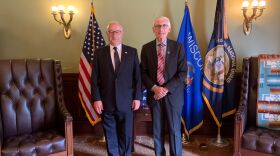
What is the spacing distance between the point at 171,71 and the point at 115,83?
0.55 meters

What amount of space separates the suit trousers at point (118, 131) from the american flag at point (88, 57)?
77 centimetres

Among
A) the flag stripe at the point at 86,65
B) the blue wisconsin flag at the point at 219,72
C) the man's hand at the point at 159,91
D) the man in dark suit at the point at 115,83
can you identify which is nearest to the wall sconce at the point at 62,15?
the flag stripe at the point at 86,65

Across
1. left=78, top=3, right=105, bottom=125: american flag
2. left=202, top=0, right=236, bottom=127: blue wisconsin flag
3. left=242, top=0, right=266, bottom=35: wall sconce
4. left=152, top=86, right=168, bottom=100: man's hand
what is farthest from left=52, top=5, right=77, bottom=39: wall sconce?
left=242, top=0, right=266, bottom=35: wall sconce

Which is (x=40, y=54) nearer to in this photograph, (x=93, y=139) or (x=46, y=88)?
(x=46, y=88)

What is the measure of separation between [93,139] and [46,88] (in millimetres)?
1084

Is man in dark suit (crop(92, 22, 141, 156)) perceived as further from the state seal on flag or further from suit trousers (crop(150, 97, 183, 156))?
the state seal on flag

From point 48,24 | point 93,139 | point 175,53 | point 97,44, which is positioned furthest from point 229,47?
point 48,24

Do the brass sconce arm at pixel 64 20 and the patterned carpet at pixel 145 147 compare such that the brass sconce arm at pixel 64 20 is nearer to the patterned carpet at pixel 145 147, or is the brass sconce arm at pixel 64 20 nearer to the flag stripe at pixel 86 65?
the flag stripe at pixel 86 65

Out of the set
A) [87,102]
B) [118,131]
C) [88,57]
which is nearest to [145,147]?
[118,131]

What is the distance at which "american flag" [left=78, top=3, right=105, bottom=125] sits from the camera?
3.29 m

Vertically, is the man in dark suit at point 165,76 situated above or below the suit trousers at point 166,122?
above

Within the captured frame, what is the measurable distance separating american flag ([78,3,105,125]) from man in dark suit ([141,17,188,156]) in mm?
871

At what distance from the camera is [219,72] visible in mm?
3223

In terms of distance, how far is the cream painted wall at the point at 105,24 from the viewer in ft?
11.2
